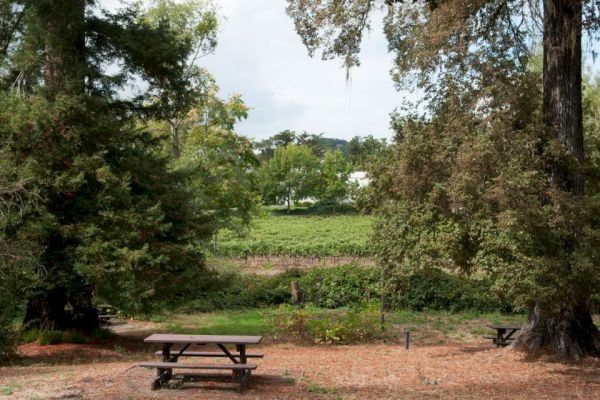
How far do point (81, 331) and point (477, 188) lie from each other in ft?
32.5

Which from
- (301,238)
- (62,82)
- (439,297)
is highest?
(62,82)

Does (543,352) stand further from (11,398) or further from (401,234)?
(11,398)

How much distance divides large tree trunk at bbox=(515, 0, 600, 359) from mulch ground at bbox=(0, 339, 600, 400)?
0.41m

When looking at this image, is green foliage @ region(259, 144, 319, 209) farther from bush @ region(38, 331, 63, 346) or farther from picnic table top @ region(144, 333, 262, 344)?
picnic table top @ region(144, 333, 262, 344)

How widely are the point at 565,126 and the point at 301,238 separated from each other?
39.8 meters

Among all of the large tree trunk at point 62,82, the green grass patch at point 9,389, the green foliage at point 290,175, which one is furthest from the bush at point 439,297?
the green foliage at point 290,175

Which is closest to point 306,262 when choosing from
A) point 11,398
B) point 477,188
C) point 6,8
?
point 6,8

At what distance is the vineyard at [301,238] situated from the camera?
3549 centimetres

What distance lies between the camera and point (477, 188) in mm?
9578

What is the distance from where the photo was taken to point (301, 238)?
49562 mm

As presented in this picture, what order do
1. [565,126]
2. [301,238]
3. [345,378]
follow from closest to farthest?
1. [345,378]
2. [565,126]
3. [301,238]

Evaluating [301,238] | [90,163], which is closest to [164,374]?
[90,163]

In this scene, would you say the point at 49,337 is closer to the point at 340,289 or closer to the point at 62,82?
the point at 62,82

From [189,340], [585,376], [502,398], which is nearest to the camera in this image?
[502,398]
